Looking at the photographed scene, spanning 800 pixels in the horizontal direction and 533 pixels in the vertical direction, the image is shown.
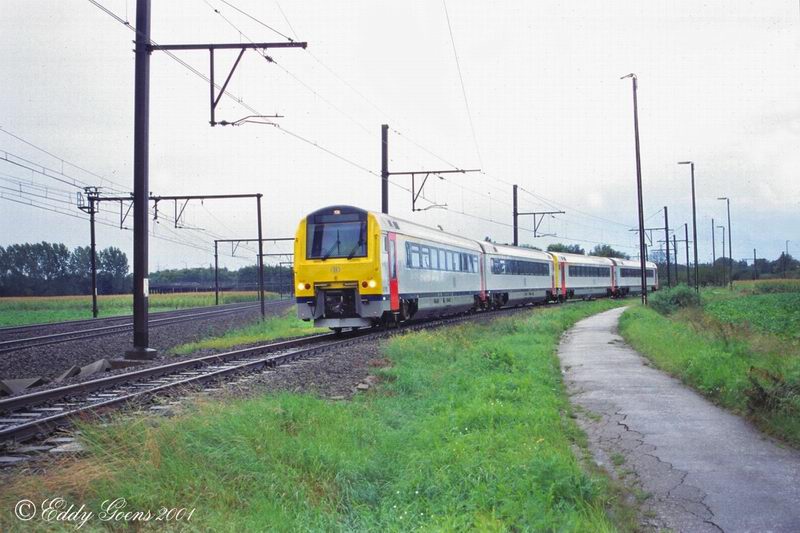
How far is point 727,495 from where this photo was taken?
5637 millimetres

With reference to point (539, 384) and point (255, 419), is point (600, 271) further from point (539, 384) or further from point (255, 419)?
point (255, 419)

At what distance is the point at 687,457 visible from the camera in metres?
6.78

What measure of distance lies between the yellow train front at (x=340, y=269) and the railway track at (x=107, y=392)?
3454 millimetres

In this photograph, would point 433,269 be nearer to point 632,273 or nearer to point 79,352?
point 79,352

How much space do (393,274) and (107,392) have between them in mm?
10718

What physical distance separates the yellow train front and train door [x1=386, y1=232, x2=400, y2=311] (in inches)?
19.9

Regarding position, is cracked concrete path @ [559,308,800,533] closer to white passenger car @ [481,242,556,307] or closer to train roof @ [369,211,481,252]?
train roof @ [369,211,481,252]

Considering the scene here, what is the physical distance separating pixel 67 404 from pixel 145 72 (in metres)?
8.95

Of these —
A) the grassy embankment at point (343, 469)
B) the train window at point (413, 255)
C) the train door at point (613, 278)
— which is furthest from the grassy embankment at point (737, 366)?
the train door at point (613, 278)

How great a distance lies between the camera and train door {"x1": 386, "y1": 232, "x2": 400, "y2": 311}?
800 inches

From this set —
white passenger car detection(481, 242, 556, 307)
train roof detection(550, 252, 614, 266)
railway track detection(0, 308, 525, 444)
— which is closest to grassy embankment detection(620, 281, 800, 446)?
railway track detection(0, 308, 525, 444)

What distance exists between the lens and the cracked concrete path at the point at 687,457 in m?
5.25

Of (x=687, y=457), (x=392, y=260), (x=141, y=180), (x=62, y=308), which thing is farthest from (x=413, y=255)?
(x=62, y=308)

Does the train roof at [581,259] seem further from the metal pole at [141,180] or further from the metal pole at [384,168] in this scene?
the metal pole at [141,180]
